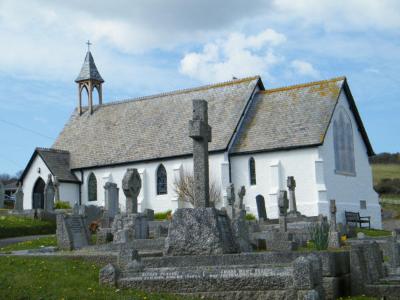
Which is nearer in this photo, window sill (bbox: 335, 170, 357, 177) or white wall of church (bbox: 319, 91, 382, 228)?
white wall of church (bbox: 319, 91, 382, 228)

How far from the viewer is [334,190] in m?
41.3

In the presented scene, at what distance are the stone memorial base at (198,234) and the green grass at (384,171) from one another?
61499 mm

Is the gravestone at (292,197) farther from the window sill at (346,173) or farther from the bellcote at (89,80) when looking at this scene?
the bellcote at (89,80)

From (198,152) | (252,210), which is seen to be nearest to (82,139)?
(252,210)

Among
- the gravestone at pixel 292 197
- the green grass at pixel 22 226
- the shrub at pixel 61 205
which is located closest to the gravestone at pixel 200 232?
the green grass at pixel 22 226

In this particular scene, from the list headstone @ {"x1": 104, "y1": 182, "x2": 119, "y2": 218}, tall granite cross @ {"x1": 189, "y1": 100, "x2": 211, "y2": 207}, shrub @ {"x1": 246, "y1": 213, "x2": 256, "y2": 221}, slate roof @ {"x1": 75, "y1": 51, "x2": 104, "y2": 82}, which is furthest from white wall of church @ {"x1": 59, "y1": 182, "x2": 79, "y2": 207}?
tall granite cross @ {"x1": 189, "y1": 100, "x2": 211, "y2": 207}

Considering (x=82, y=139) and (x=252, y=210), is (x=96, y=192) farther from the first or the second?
(x=252, y=210)

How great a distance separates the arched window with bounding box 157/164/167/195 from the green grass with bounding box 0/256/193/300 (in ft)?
97.0

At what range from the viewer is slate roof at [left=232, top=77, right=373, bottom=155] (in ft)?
134

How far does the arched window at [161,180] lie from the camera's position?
45.3m

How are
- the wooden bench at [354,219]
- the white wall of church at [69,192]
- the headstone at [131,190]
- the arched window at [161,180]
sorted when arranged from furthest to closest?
the white wall of church at [69,192] < the arched window at [161,180] < the wooden bench at [354,219] < the headstone at [131,190]

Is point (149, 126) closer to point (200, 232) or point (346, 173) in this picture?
point (346, 173)

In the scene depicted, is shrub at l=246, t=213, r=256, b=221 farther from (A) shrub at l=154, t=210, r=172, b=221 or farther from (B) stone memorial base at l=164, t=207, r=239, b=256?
(B) stone memorial base at l=164, t=207, r=239, b=256

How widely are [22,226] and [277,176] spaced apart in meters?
16.3
